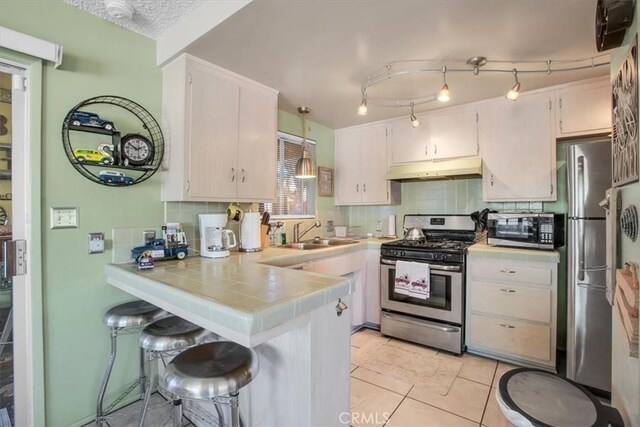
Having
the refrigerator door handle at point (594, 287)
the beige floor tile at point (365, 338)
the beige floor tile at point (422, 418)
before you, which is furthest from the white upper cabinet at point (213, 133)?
the refrigerator door handle at point (594, 287)

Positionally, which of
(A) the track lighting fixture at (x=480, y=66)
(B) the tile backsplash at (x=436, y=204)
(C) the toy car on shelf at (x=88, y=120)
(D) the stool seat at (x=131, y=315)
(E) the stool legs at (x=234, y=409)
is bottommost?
(E) the stool legs at (x=234, y=409)

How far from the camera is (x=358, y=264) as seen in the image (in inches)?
120

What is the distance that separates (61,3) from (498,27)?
2505mm

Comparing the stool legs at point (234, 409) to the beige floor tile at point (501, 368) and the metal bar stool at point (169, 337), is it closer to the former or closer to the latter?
the metal bar stool at point (169, 337)

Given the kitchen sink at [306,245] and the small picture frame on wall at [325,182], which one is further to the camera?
the small picture frame on wall at [325,182]

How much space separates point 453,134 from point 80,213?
3149 mm

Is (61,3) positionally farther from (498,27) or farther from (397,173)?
(397,173)

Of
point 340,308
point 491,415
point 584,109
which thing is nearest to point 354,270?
point 491,415

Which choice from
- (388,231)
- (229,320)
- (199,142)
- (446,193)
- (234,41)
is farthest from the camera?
(388,231)

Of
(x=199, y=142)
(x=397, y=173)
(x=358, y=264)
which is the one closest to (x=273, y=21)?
(x=199, y=142)

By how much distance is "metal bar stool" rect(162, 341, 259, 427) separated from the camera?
1055 mm

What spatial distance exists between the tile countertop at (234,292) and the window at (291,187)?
52.5 inches

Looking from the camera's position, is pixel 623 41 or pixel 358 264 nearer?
pixel 623 41

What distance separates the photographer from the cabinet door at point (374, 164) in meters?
3.43
